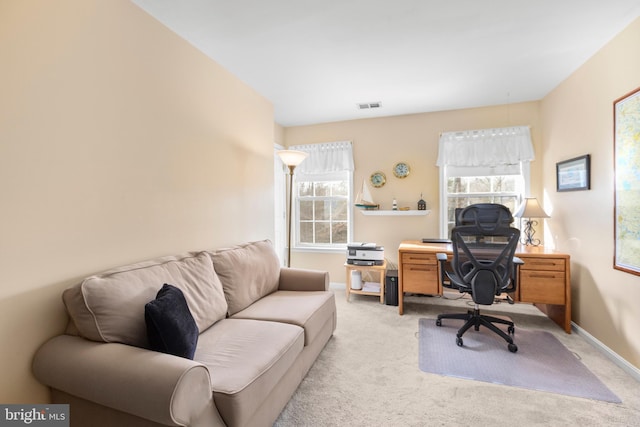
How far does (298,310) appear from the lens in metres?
2.13

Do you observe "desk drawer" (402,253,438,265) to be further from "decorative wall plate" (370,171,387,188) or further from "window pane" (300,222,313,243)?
"window pane" (300,222,313,243)

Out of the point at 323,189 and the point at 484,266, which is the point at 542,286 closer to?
the point at 484,266

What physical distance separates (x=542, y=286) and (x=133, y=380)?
11.0ft

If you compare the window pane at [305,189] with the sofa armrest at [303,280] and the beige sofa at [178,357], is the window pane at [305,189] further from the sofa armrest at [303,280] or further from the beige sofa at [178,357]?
the beige sofa at [178,357]

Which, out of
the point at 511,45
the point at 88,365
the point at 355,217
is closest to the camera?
the point at 88,365

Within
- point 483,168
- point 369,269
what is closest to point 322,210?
point 369,269

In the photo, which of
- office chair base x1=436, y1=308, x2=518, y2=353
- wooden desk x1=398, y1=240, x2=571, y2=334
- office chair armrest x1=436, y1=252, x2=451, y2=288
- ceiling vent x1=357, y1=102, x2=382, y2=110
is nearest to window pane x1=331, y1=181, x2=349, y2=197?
ceiling vent x1=357, y1=102, x2=382, y2=110

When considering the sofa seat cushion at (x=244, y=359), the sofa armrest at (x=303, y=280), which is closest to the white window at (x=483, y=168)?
the sofa armrest at (x=303, y=280)

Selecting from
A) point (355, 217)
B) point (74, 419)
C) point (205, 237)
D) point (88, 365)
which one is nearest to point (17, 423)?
point (74, 419)

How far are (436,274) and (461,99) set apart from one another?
2089mm

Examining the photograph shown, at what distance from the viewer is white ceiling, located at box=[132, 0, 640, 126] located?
6.22ft

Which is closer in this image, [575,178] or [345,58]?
[345,58]

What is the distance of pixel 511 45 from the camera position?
232cm

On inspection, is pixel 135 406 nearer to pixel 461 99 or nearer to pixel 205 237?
pixel 205 237
